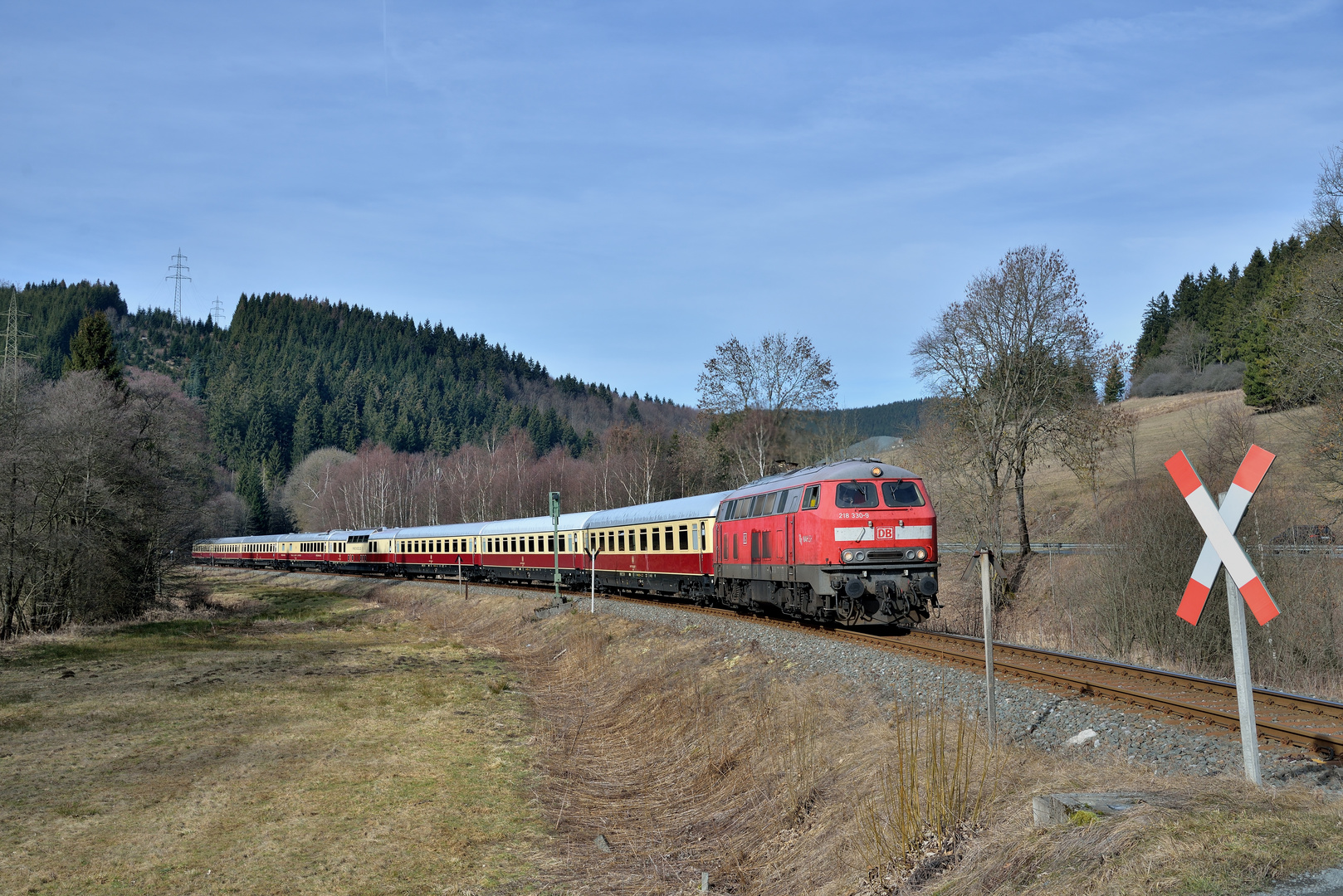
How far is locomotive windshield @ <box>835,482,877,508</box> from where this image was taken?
18062 millimetres

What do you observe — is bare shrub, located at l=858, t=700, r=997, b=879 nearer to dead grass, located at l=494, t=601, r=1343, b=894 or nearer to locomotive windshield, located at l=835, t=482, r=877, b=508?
dead grass, located at l=494, t=601, r=1343, b=894

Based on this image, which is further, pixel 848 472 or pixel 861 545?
pixel 848 472

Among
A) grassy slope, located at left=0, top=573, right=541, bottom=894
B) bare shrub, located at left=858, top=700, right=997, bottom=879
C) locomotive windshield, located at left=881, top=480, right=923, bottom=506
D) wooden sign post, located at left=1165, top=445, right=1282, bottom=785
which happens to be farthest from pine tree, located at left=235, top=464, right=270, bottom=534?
wooden sign post, located at left=1165, top=445, right=1282, bottom=785

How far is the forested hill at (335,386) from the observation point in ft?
498

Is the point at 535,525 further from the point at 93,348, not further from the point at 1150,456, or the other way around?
the point at 1150,456

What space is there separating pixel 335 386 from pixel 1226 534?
17525 centimetres

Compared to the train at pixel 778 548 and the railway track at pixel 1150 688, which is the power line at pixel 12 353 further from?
the railway track at pixel 1150 688

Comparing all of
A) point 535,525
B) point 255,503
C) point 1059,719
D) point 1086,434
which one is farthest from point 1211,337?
point 255,503

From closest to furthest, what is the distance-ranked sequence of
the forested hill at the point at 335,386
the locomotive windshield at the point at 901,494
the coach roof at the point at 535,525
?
1. the locomotive windshield at the point at 901,494
2. the coach roof at the point at 535,525
3. the forested hill at the point at 335,386

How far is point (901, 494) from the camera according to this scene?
18531mm

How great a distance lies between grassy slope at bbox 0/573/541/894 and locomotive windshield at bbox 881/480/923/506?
27.4ft

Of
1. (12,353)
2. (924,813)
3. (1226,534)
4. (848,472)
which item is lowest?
(924,813)

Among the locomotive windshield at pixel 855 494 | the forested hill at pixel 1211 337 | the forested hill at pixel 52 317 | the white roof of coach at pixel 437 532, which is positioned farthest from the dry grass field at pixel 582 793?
the forested hill at pixel 52 317

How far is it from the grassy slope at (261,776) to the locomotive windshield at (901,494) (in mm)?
8345
